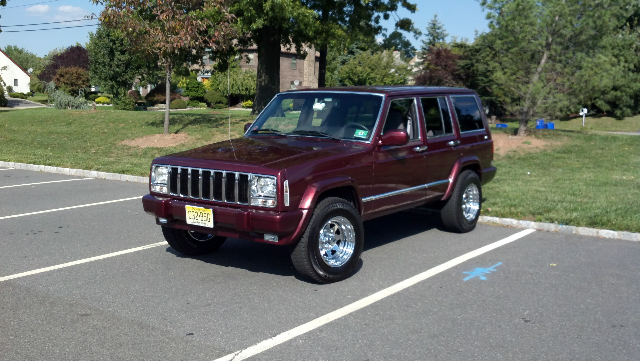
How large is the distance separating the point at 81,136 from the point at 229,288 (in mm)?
17042

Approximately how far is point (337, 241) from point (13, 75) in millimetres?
93834

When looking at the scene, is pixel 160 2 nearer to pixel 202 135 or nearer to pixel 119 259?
pixel 202 135

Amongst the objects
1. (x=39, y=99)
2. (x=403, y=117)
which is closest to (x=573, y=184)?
(x=403, y=117)

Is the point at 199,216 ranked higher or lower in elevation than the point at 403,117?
lower

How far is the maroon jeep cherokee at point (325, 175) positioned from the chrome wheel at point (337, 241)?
0.04 feet

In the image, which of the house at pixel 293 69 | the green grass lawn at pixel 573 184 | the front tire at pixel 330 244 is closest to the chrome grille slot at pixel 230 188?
the front tire at pixel 330 244

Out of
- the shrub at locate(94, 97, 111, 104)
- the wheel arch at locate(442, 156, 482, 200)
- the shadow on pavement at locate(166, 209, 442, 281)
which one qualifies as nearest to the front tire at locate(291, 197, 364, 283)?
the shadow on pavement at locate(166, 209, 442, 281)

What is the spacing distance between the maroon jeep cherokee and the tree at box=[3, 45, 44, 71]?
131 meters

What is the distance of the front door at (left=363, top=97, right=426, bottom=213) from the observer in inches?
269

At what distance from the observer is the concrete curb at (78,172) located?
13.2 m

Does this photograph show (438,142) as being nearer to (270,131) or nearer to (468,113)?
(468,113)

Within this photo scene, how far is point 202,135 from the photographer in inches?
793

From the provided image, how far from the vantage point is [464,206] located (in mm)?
8531

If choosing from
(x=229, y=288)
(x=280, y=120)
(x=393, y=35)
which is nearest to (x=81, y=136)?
(x=393, y=35)
